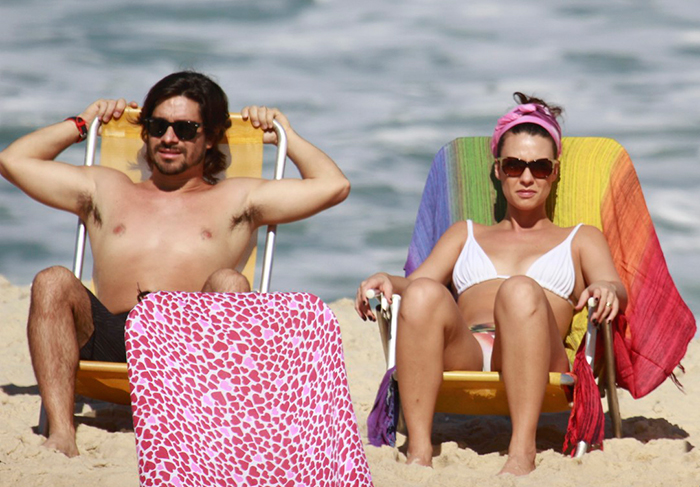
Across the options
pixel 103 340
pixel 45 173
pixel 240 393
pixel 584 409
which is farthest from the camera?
pixel 45 173

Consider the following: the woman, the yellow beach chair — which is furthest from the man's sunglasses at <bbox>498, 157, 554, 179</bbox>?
the yellow beach chair

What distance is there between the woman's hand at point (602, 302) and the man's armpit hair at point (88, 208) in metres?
1.94

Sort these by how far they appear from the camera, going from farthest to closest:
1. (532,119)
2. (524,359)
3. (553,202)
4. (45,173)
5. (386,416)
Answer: (553,202) < (45,173) < (532,119) < (386,416) < (524,359)

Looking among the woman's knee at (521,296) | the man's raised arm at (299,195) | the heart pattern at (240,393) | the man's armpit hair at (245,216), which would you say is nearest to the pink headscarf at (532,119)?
the man's raised arm at (299,195)

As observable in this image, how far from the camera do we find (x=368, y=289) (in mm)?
3898

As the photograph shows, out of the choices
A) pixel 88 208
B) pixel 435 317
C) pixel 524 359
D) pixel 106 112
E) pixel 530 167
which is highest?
pixel 106 112

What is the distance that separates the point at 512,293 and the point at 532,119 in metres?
0.98

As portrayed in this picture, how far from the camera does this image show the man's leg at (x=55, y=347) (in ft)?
12.6

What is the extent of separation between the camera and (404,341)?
377 centimetres

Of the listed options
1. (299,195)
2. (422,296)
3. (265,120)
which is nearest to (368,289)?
(422,296)

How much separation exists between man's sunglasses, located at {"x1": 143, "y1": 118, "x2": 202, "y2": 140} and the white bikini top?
1.17m

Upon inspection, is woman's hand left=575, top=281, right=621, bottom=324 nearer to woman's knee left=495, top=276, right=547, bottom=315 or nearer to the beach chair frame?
the beach chair frame

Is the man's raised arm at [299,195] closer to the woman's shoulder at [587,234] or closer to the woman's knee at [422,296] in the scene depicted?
the woman's knee at [422,296]

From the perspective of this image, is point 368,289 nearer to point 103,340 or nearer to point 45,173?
point 103,340
